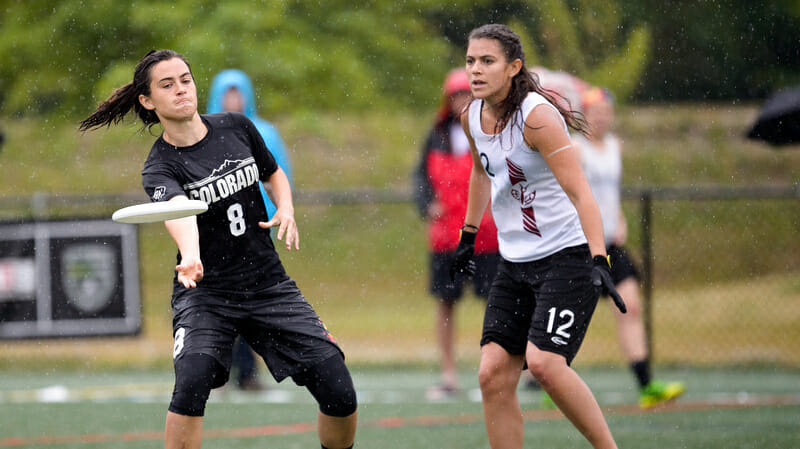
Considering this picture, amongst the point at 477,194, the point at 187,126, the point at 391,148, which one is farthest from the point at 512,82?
the point at 391,148

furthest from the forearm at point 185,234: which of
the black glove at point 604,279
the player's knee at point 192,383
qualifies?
the black glove at point 604,279

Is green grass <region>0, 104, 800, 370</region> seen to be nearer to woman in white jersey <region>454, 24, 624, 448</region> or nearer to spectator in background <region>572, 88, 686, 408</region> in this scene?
spectator in background <region>572, 88, 686, 408</region>

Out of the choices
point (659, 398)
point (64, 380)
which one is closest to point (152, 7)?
point (64, 380)

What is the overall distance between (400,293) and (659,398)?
4748 millimetres

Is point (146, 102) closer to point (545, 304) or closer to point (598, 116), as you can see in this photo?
point (545, 304)

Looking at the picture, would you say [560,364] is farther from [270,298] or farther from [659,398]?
[659,398]

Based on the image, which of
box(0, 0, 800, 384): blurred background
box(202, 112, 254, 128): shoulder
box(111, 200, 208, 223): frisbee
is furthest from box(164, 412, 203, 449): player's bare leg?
box(0, 0, 800, 384): blurred background

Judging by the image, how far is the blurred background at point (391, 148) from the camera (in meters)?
9.21

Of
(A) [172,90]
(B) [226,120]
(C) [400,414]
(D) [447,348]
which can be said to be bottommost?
(C) [400,414]

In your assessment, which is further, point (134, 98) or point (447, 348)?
point (447, 348)

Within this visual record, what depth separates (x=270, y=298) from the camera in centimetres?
414

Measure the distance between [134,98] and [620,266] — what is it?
3.44 meters

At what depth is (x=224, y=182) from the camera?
13.5ft

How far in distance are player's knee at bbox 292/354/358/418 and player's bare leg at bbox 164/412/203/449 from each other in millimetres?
467
